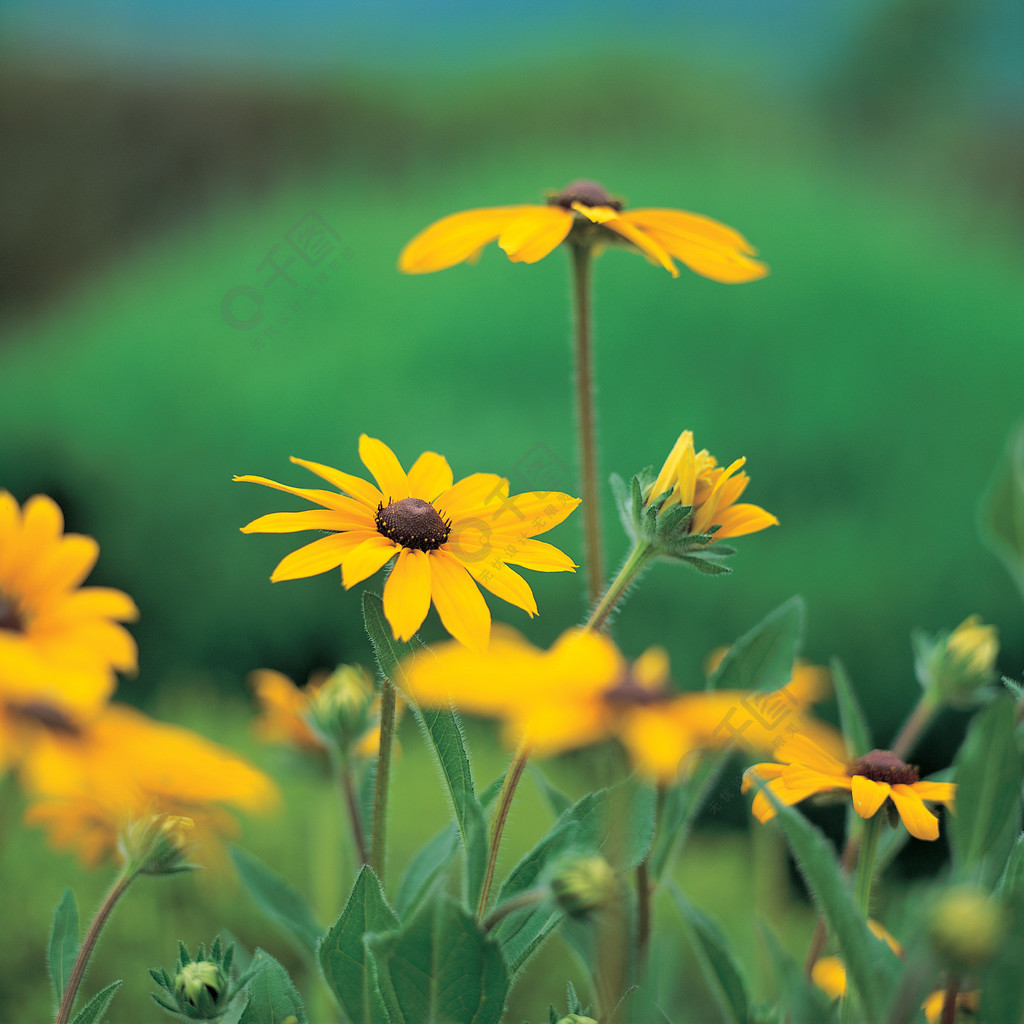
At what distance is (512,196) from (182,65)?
1.07 m

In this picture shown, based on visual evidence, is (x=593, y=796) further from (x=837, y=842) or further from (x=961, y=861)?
(x=837, y=842)

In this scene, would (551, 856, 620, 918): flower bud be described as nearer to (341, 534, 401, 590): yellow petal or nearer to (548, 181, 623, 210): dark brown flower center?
(341, 534, 401, 590): yellow petal

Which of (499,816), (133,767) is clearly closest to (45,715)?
(133,767)

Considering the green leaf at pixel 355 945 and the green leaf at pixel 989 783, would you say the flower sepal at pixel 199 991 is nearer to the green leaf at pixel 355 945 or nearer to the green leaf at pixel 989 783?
the green leaf at pixel 355 945

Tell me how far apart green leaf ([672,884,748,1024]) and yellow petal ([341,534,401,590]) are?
5.6 inches

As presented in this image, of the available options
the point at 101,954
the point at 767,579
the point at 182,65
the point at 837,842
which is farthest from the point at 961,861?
the point at 182,65

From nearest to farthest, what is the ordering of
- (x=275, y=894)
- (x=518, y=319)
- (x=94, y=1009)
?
(x=94, y=1009)
(x=275, y=894)
(x=518, y=319)

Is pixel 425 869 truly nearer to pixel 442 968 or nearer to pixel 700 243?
pixel 442 968

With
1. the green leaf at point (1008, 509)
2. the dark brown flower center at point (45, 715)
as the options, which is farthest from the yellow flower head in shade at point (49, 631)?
the green leaf at point (1008, 509)

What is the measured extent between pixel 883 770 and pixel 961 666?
3.0 inches

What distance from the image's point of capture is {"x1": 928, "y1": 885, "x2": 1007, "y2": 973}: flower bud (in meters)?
0.18

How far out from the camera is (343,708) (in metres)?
0.35

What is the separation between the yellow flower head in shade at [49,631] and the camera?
0.17 m

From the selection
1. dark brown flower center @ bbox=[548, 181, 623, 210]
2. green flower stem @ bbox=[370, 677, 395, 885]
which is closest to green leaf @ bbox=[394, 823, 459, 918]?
green flower stem @ bbox=[370, 677, 395, 885]
